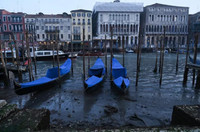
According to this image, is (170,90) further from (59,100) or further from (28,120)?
(28,120)

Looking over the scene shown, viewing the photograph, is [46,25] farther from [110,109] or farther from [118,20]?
[110,109]

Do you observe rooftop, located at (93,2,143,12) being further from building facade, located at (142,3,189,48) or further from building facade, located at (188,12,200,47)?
building facade, located at (188,12,200,47)

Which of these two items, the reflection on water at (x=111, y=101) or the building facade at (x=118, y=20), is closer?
the reflection on water at (x=111, y=101)

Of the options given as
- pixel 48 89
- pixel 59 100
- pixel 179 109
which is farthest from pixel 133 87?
pixel 179 109

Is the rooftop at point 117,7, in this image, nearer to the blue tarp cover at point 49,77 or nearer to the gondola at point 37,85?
the blue tarp cover at point 49,77

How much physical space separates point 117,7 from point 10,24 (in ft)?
95.1

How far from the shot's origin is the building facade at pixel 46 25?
120ft

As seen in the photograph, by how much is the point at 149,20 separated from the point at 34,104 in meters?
42.7

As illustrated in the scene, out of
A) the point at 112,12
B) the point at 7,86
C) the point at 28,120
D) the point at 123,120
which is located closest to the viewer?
the point at 28,120

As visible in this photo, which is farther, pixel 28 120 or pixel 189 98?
pixel 189 98

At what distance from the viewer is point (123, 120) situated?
535 centimetres

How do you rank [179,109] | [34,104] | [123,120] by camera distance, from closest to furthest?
1. [179,109]
2. [123,120]
3. [34,104]

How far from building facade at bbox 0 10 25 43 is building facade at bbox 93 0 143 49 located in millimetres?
19706

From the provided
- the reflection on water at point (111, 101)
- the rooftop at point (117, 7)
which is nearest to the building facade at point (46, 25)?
the rooftop at point (117, 7)
